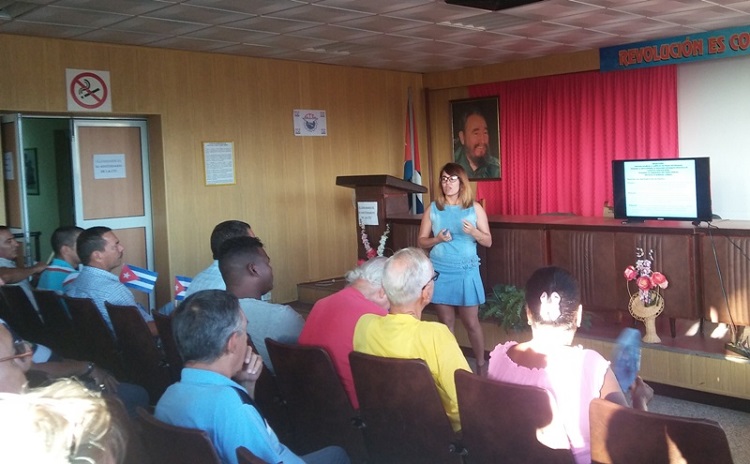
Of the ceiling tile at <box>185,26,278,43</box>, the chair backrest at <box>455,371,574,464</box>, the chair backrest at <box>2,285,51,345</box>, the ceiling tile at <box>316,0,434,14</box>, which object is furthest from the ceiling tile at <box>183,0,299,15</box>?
the chair backrest at <box>455,371,574,464</box>

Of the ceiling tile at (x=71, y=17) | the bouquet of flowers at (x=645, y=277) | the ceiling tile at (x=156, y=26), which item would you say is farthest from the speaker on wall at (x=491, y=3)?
the ceiling tile at (x=71, y=17)

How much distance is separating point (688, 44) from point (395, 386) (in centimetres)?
672

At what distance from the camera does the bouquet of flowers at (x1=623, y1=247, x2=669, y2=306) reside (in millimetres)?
5039

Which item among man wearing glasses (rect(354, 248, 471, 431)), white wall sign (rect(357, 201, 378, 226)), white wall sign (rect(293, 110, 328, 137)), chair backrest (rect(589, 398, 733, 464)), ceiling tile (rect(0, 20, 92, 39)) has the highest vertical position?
ceiling tile (rect(0, 20, 92, 39))

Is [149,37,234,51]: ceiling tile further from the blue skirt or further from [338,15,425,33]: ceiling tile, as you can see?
the blue skirt

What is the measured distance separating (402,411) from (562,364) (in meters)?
0.64

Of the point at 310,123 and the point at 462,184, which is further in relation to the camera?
the point at 310,123

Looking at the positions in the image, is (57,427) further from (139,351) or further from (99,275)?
(99,275)

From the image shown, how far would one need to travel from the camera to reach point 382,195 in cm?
682

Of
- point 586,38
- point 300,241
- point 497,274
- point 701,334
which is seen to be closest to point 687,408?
point 701,334

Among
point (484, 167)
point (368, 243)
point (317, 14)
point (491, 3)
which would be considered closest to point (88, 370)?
point (368, 243)

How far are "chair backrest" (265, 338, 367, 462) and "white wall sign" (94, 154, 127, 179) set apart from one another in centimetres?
520

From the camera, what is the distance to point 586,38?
26.7ft

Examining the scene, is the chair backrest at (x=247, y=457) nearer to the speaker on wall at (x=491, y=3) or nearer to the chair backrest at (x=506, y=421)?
the chair backrest at (x=506, y=421)
